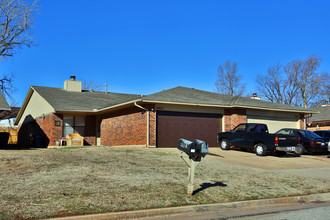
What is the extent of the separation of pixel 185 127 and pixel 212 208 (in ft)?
43.7

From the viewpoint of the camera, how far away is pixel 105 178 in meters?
8.55

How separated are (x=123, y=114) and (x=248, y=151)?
876 cm

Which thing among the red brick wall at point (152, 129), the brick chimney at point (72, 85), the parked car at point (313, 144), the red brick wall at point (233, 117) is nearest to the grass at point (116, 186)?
the red brick wall at point (152, 129)

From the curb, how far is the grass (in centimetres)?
26

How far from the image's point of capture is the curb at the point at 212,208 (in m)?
5.76

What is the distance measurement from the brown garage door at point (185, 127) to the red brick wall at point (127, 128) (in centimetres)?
72

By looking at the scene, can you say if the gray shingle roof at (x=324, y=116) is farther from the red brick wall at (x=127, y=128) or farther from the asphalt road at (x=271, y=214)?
the asphalt road at (x=271, y=214)

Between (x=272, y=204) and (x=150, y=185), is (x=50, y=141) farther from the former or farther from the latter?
(x=272, y=204)

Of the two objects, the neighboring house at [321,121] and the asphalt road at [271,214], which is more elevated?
the neighboring house at [321,121]

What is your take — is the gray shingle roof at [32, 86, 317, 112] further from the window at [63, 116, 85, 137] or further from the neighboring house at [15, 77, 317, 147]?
the window at [63, 116, 85, 137]

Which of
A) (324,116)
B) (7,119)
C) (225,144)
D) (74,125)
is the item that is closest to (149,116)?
(225,144)

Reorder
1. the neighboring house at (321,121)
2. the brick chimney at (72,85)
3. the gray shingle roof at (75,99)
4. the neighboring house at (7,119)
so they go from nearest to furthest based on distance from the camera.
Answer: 1. the gray shingle roof at (75,99)
2. the brick chimney at (72,85)
3. the neighboring house at (321,121)
4. the neighboring house at (7,119)

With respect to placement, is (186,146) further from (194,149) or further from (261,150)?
(261,150)

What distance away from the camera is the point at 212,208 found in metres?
6.70
